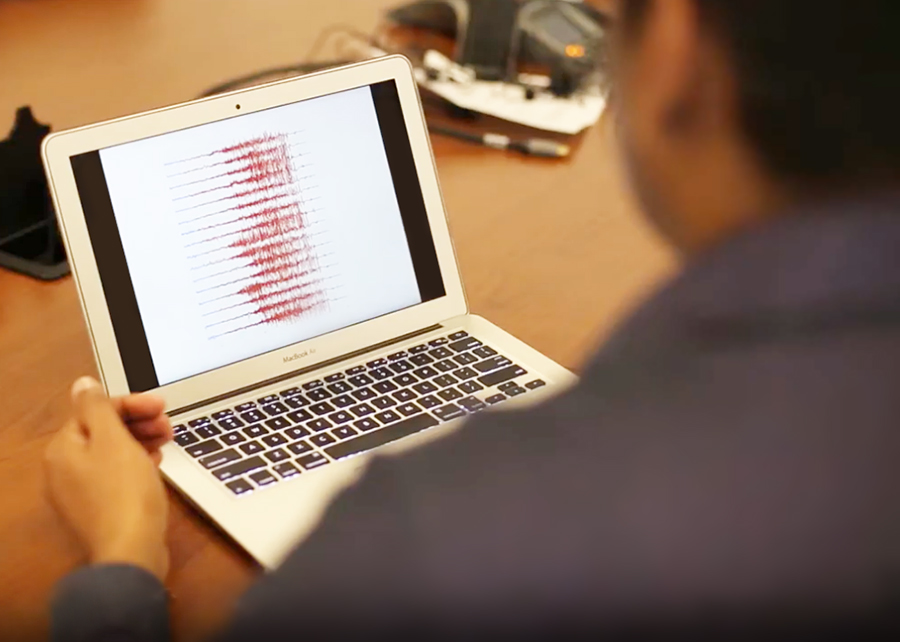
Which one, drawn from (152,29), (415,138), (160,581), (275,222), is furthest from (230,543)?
(152,29)

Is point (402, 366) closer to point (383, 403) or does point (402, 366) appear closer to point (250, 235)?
point (383, 403)

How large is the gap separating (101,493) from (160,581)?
85mm

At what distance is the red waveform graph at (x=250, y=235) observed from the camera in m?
0.82

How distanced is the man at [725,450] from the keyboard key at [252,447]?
379mm

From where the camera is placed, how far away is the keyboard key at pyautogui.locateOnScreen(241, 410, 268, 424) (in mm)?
792

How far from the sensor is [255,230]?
841mm

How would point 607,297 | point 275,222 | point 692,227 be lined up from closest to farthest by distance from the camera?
point 692,227 → point 275,222 → point 607,297

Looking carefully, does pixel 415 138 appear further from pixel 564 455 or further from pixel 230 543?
Answer: pixel 564 455

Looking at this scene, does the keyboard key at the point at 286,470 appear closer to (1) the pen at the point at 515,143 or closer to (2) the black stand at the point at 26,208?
(2) the black stand at the point at 26,208

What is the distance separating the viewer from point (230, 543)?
0.70 metres

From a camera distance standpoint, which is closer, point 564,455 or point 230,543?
point 564,455

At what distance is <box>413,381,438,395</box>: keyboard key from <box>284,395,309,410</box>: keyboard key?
0.28 feet

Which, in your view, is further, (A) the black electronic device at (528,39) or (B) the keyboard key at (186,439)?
(A) the black electronic device at (528,39)

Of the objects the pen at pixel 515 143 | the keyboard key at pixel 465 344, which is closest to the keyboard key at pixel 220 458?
the keyboard key at pixel 465 344
